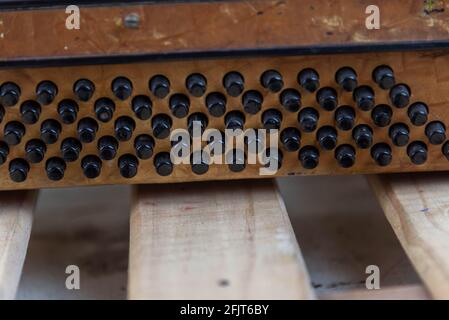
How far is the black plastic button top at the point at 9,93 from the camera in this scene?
1.51 metres

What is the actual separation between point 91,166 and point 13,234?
20 cm

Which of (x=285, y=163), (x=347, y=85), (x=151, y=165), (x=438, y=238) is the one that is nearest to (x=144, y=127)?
(x=151, y=165)

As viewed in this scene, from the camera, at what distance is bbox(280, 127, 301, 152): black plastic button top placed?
1578mm

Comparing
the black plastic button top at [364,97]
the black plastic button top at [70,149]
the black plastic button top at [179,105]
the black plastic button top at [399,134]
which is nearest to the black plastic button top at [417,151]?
the black plastic button top at [399,134]

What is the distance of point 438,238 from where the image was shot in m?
1.45

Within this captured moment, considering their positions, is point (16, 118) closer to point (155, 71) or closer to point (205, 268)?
point (155, 71)

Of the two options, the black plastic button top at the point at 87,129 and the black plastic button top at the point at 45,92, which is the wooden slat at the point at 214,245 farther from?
the black plastic button top at the point at 45,92

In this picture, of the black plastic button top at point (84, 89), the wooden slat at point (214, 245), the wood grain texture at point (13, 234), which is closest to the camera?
the wooden slat at point (214, 245)

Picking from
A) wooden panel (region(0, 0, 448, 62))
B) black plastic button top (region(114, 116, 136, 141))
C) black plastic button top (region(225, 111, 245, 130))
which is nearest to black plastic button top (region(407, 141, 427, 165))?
wooden panel (region(0, 0, 448, 62))

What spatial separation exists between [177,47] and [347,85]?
0.34m

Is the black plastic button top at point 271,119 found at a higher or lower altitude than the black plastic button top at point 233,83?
lower

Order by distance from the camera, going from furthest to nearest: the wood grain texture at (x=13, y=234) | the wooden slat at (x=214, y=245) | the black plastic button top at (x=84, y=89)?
the black plastic button top at (x=84, y=89) < the wood grain texture at (x=13, y=234) < the wooden slat at (x=214, y=245)

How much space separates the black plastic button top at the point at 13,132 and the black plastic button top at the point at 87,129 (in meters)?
0.12

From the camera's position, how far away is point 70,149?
157cm
